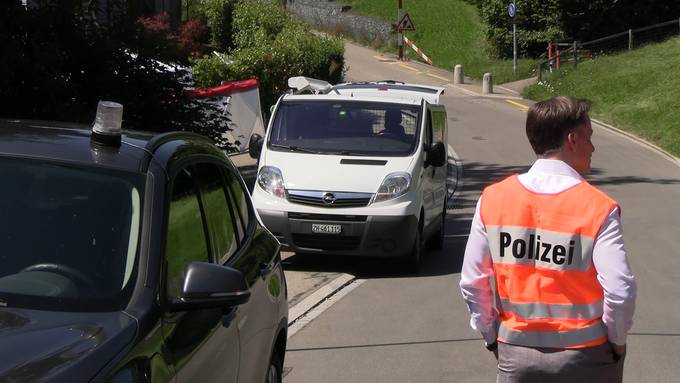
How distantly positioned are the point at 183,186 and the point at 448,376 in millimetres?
3571

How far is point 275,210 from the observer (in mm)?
11391

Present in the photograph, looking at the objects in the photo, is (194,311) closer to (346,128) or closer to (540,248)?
(540,248)

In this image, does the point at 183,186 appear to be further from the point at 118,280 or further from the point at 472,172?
the point at 472,172

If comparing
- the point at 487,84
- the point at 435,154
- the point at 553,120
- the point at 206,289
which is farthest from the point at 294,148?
the point at 487,84

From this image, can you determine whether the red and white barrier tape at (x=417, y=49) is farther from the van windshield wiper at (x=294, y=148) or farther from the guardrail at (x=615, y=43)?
the van windshield wiper at (x=294, y=148)

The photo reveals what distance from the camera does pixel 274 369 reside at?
5.52 meters

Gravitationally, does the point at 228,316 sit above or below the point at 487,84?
above

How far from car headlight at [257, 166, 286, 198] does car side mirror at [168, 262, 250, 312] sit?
7736 mm

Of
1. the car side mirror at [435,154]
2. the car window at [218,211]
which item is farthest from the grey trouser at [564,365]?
the car side mirror at [435,154]

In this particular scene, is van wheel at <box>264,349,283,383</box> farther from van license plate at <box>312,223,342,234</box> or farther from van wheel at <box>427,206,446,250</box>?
van wheel at <box>427,206,446,250</box>

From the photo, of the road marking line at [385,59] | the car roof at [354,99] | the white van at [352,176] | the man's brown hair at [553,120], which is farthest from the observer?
the road marking line at [385,59]

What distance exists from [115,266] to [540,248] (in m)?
1.57

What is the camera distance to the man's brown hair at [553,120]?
4.07 metres

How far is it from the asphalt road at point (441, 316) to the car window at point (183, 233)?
10.1 ft
